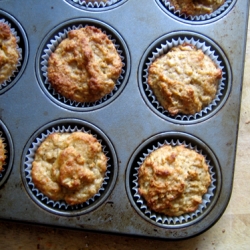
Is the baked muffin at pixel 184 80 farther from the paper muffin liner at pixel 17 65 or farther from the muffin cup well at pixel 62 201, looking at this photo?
the paper muffin liner at pixel 17 65

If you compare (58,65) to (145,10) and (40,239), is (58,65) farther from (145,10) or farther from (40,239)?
(40,239)

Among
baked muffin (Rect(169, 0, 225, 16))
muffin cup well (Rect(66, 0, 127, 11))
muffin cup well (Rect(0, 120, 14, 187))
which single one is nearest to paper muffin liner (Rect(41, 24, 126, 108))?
muffin cup well (Rect(66, 0, 127, 11))

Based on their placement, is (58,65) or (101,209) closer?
(101,209)

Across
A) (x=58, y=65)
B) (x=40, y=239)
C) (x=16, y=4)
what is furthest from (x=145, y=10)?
(x=40, y=239)

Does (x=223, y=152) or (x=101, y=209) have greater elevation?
(x=223, y=152)

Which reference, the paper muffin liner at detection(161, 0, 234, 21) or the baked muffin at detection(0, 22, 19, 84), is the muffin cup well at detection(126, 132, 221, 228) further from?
the baked muffin at detection(0, 22, 19, 84)

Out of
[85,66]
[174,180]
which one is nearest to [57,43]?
[85,66]
